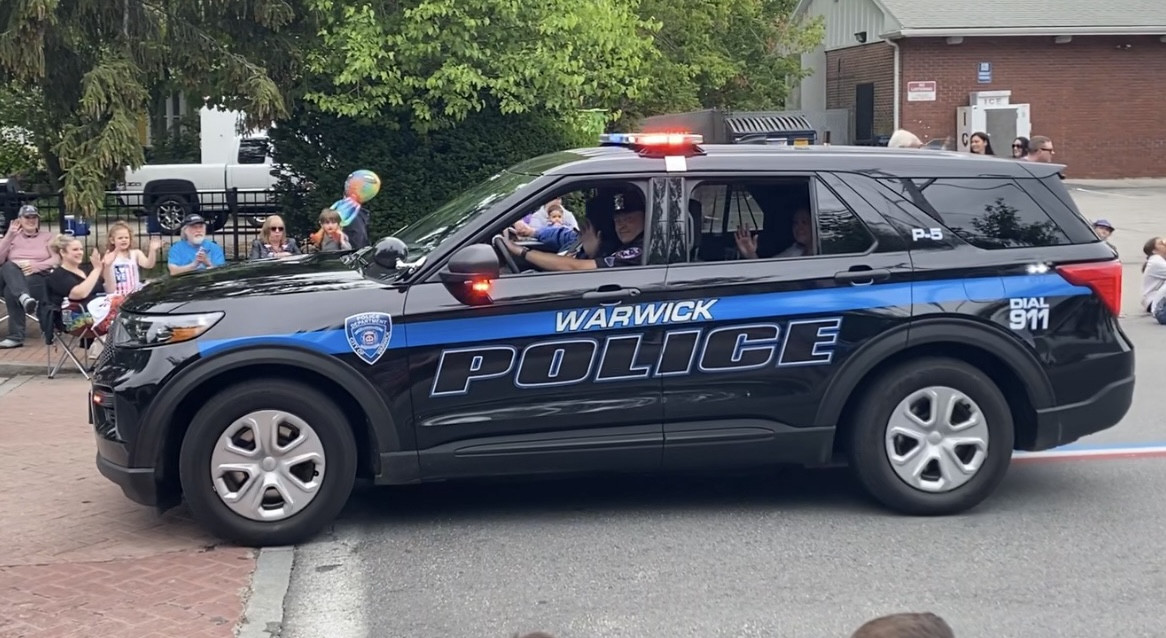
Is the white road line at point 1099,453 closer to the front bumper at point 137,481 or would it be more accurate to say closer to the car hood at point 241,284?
the car hood at point 241,284

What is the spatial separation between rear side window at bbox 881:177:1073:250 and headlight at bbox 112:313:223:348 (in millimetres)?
3233

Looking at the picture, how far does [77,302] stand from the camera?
442 inches

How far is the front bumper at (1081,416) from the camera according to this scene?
6.63 meters

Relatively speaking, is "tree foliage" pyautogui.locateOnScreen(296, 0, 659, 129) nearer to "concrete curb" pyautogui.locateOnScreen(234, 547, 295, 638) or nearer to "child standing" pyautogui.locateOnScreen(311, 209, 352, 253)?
"child standing" pyautogui.locateOnScreen(311, 209, 352, 253)

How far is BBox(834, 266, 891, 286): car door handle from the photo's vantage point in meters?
6.46

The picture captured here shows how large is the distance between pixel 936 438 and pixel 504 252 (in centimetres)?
223

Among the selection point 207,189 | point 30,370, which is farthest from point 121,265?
point 207,189

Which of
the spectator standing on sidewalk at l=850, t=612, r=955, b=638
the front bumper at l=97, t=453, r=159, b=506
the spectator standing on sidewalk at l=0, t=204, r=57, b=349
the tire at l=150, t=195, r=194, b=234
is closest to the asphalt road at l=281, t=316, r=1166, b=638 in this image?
the front bumper at l=97, t=453, r=159, b=506

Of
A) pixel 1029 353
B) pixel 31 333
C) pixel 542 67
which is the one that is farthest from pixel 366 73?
pixel 1029 353

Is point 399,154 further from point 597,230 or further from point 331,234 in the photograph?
point 597,230

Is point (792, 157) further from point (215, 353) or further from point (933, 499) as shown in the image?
point (215, 353)

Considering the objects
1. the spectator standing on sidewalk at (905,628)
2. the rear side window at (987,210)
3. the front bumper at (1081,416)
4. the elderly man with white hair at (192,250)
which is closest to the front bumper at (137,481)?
the rear side window at (987,210)

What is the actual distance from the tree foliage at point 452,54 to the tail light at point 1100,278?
29.6 ft

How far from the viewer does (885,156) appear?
266 inches
